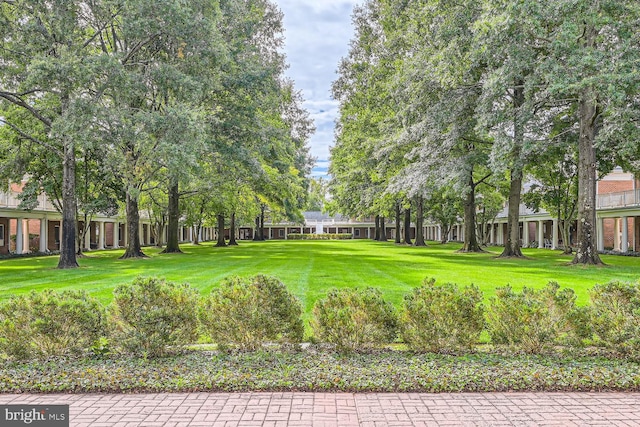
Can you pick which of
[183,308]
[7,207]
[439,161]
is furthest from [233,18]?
[183,308]

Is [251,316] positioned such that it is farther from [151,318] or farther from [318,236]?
[318,236]

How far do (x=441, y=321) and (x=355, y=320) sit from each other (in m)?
1.11

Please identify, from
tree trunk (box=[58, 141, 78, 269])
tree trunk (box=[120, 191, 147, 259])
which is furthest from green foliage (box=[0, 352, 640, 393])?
tree trunk (box=[120, 191, 147, 259])

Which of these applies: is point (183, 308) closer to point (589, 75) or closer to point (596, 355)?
point (596, 355)

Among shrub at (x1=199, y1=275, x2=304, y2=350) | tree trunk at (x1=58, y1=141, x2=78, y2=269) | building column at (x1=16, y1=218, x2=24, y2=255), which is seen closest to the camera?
Result: shrub at (x1=199, y1=275, x2=304, y2=350)

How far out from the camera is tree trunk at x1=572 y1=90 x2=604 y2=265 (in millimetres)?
17344

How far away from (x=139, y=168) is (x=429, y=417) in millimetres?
19329

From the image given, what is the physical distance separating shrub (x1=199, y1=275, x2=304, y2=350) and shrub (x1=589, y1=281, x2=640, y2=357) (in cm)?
385

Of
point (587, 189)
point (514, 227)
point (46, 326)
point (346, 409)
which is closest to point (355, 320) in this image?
point (346, 409)

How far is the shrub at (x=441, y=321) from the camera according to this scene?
19.2 ft

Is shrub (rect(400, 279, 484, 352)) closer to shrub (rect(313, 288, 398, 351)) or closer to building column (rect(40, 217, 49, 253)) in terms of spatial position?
shrub (rect(313, 288, 398, 351))

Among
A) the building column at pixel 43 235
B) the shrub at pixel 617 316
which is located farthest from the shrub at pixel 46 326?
the building column at pixel 43 235

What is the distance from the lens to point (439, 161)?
23500 millimetres

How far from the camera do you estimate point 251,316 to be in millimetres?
5945
